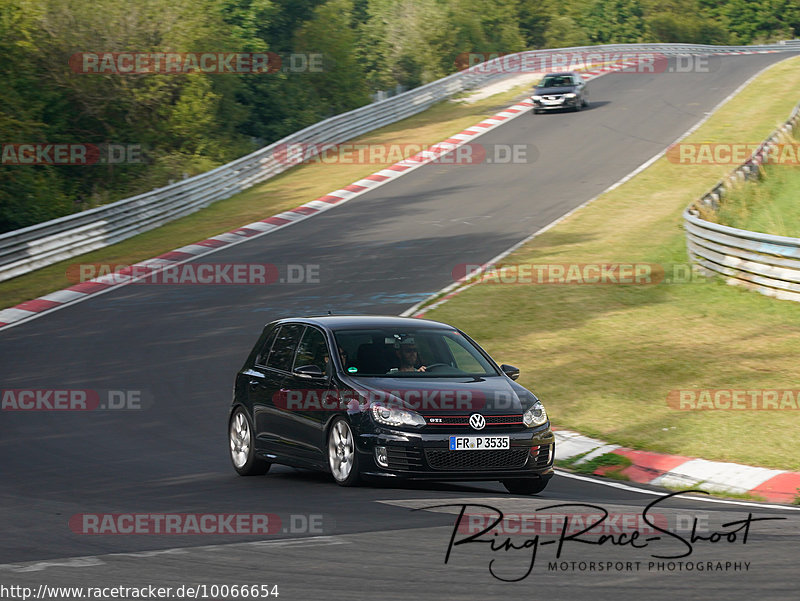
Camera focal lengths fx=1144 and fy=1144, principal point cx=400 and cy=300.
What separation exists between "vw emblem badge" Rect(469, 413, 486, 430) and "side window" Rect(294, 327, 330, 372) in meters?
1.63

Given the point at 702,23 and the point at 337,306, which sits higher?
the point at 702,23

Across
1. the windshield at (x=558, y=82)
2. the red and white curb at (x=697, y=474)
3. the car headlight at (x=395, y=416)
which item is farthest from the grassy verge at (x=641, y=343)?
the windshield at (x=558, y=82)

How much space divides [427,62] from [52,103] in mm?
28561

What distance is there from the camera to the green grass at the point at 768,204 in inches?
983

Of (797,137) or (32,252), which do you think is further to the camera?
(797,137)

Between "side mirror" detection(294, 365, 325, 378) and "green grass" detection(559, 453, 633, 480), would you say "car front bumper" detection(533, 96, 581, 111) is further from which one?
"side mirror" detection(294, 365, 325, 378)

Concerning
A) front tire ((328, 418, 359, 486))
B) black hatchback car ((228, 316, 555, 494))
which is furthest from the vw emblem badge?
front tire ((328, 418, 359, 486))

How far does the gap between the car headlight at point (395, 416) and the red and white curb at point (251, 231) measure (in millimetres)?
13376

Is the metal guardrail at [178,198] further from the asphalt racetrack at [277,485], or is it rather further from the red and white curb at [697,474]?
the red and white curb at [697,474]

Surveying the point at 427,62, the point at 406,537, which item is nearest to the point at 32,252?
the point at 406,537

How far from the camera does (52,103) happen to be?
127ft

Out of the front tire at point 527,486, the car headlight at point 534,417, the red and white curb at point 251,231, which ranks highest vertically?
the car headlight at point 534,417

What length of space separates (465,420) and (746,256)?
39.6 ft

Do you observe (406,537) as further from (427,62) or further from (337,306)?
(427,62)
